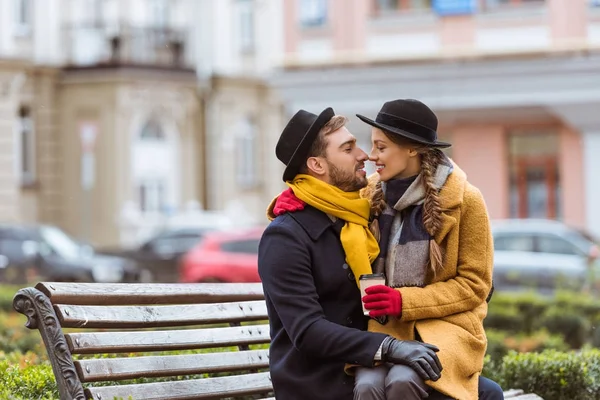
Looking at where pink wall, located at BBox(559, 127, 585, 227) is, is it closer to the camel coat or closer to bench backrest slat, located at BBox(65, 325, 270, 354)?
bench backrest slat, located at BBox(65, 325, 270, 354)

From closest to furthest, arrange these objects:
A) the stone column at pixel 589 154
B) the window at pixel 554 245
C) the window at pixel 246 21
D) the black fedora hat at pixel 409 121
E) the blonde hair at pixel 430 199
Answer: the blonde hair at pixel 430 199, the black fedora hat at pixel 409 121, the window at pixel 554 245, the stone column at pixel 589 154, the window at pixel 246 21

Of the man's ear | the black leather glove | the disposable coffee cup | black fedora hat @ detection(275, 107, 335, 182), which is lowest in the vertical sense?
the black leather glove

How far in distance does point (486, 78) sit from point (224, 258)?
6.52 meters

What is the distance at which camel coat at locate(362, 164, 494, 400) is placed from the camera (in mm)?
5070

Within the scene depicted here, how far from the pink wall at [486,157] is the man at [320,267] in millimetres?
23198

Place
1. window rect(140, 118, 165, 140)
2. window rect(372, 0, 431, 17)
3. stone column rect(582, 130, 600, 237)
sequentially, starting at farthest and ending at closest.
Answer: window rect(140, 118, 165, 140) → window rect(372, 0, 431, 17) → stone column rect(582, 130, 600, 237)

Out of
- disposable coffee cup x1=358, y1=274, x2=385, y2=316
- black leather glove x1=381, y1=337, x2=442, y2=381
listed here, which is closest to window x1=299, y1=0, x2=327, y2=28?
disposable coffee cup x1=358, y1=274, x2=385, y2=316

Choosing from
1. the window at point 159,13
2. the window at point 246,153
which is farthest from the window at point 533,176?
the window at point 159,13

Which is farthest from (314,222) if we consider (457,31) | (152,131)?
(152,131)

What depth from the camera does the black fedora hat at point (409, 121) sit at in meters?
5.24

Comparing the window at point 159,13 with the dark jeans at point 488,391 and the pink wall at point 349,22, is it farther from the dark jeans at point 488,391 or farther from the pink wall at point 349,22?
the dark jeans at point 488,391

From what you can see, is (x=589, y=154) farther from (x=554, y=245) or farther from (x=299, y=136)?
(x=299, y=136)

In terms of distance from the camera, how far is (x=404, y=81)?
26.9 meters

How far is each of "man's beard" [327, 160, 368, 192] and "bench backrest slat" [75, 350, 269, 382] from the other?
107 cm
